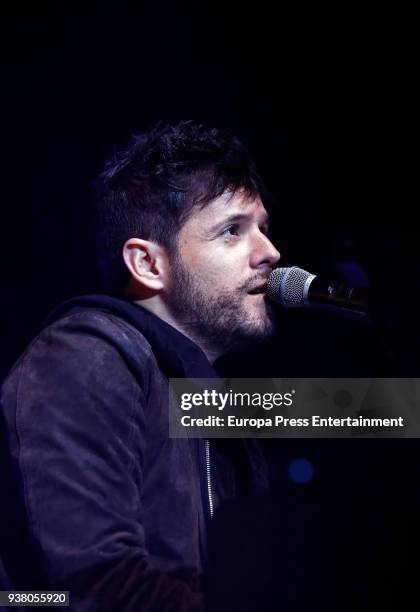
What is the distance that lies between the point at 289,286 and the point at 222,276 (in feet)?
0.97

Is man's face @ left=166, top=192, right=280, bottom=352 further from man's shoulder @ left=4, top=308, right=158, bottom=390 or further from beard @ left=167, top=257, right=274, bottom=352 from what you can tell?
man's shoulder @ left=4, top=308, right=158, bottom=390

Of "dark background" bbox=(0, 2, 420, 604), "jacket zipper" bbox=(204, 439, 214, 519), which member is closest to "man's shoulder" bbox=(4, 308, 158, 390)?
"jacket zipper" bbox=(204, 439, 214, 519)

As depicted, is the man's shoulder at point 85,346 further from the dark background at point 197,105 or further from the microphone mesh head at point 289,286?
the dark background at point 197,105

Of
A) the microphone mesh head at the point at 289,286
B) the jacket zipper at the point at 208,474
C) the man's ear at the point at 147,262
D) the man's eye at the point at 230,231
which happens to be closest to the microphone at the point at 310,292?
the microphone mesh head at the point at 289,286

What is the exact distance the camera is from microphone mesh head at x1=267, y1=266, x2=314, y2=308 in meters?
1.50

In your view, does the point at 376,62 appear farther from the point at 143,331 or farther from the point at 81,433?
the point at 81,433

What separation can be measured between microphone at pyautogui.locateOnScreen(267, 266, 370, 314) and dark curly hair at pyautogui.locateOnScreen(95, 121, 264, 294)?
396mm

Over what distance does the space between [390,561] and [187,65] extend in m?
1.85

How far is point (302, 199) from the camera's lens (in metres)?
2.39

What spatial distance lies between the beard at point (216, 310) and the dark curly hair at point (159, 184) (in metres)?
0.13

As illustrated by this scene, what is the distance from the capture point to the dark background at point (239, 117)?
79.1 inches

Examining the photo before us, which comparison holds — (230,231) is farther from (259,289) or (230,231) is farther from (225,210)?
(259,289)

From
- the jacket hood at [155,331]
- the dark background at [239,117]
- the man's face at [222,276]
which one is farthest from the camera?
the dark background at [239,117]

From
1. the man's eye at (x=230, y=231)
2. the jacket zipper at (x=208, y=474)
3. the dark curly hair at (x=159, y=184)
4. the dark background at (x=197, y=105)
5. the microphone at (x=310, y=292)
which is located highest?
the dark background at (x=197, y=105)
